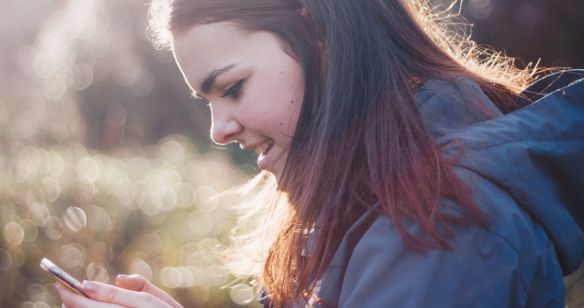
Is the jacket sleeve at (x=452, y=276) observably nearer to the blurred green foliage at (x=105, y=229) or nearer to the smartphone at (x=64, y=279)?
the smartphone at (x=64, y=279)

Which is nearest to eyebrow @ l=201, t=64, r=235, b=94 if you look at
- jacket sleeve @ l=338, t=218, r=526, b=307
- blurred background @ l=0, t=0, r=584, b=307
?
jacket sleeve @ l=338, t=218, r=526, b=307

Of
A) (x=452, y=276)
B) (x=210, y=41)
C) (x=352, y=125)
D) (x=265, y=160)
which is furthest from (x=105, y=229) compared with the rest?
(x=452, y=276)

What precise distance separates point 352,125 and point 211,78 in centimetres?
41

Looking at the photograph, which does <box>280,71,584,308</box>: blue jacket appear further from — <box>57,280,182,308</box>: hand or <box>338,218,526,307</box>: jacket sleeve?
<box>57,280,182,308</box>: hand

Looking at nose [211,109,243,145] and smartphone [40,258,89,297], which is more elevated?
nose [211,109,243,145]

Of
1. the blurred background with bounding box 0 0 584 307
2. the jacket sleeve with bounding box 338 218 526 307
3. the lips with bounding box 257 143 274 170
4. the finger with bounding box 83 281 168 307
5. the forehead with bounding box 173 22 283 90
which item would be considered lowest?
the blurred background with bounding box 0 0 584 307

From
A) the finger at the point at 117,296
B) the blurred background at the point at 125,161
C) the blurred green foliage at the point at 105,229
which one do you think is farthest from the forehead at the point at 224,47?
the blurred green foliage at the point at 105,229

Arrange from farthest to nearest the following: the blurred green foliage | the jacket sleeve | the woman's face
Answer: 1. the blurred green foliage
2. the woman's face
3. the jacket sleeve

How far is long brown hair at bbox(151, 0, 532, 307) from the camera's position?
51.1 inches

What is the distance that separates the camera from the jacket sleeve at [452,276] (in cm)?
120

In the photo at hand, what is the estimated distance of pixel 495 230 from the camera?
1.22m

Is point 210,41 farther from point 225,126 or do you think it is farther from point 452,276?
point 452,276

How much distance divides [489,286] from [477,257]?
5 cm

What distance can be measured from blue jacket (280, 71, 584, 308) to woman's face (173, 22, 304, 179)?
37 centimetres
